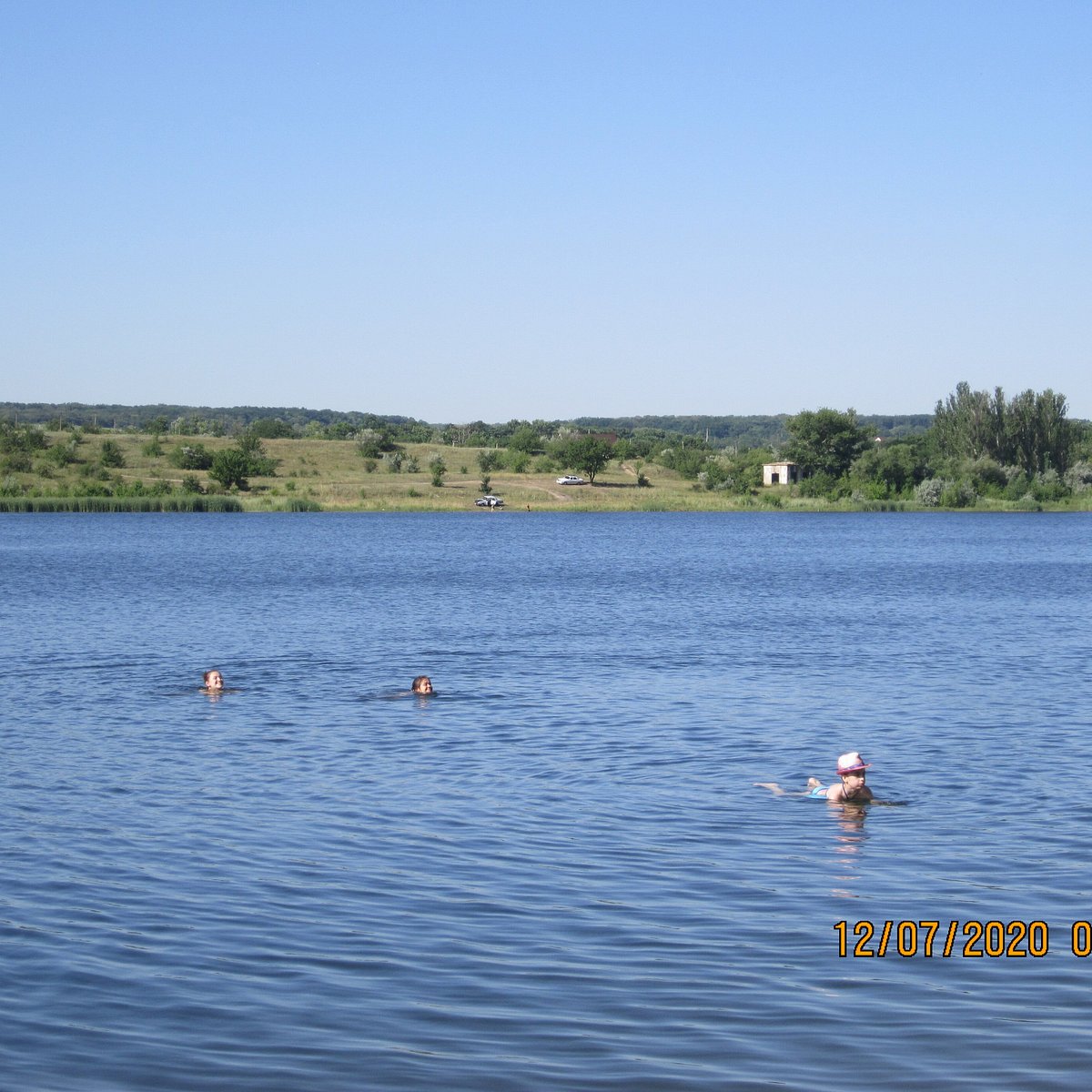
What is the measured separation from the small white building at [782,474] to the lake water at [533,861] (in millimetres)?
129002

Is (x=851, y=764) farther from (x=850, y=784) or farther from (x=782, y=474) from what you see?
(x=782, y=474)

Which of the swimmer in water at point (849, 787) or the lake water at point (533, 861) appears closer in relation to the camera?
the lake water at point (533, 861)

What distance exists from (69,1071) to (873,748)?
1548 cm

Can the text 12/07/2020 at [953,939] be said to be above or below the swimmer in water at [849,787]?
below

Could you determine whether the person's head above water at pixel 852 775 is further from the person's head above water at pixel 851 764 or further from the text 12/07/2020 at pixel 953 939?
the text 12/07/2020 at pixel 953 939

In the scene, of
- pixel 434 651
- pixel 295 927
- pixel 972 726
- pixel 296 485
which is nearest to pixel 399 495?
pixel 296 485

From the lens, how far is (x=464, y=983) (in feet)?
39.3

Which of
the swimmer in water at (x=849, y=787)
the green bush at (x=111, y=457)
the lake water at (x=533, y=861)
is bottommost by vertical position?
the lake water at (x=533, y=861)

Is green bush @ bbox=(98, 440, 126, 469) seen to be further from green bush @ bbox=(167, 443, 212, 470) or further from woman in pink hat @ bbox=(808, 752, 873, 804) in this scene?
woman in pink hat @ bbox=(808, 752, 873, 804)

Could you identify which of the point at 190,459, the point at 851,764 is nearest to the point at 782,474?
the point at 190,459

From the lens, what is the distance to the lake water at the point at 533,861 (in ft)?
35.1

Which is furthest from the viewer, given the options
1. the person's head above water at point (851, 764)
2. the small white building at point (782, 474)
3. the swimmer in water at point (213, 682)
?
the small white building at point (782, 474)

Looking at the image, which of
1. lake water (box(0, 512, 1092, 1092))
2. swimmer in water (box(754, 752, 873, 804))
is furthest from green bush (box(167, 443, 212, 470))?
swimmer in water (box(754, 752, 873, 804))
